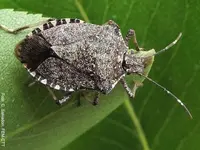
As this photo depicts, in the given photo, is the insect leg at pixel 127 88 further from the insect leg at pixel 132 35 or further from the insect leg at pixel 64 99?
the insect leg at pixel 64 99

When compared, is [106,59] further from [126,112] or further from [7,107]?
[7,107]

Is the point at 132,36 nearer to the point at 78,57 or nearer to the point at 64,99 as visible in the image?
the point at 78,57

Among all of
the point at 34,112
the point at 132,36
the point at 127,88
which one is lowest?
the point at 34,112

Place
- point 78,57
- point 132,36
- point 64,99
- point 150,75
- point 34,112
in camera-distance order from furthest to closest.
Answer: point 150,75, point 132,36, point 78,57, point 64,99, point 34,112

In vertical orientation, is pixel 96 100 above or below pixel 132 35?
below

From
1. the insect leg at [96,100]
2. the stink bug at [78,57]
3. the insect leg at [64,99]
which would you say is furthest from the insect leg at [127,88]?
the insect leg at [64,99]

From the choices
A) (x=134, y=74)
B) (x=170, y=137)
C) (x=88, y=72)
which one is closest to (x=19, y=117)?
(x=88, y=72)

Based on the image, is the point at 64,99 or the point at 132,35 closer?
the point at 64,99

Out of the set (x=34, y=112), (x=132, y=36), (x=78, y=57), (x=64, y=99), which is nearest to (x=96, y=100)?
(x=64, y=99)
